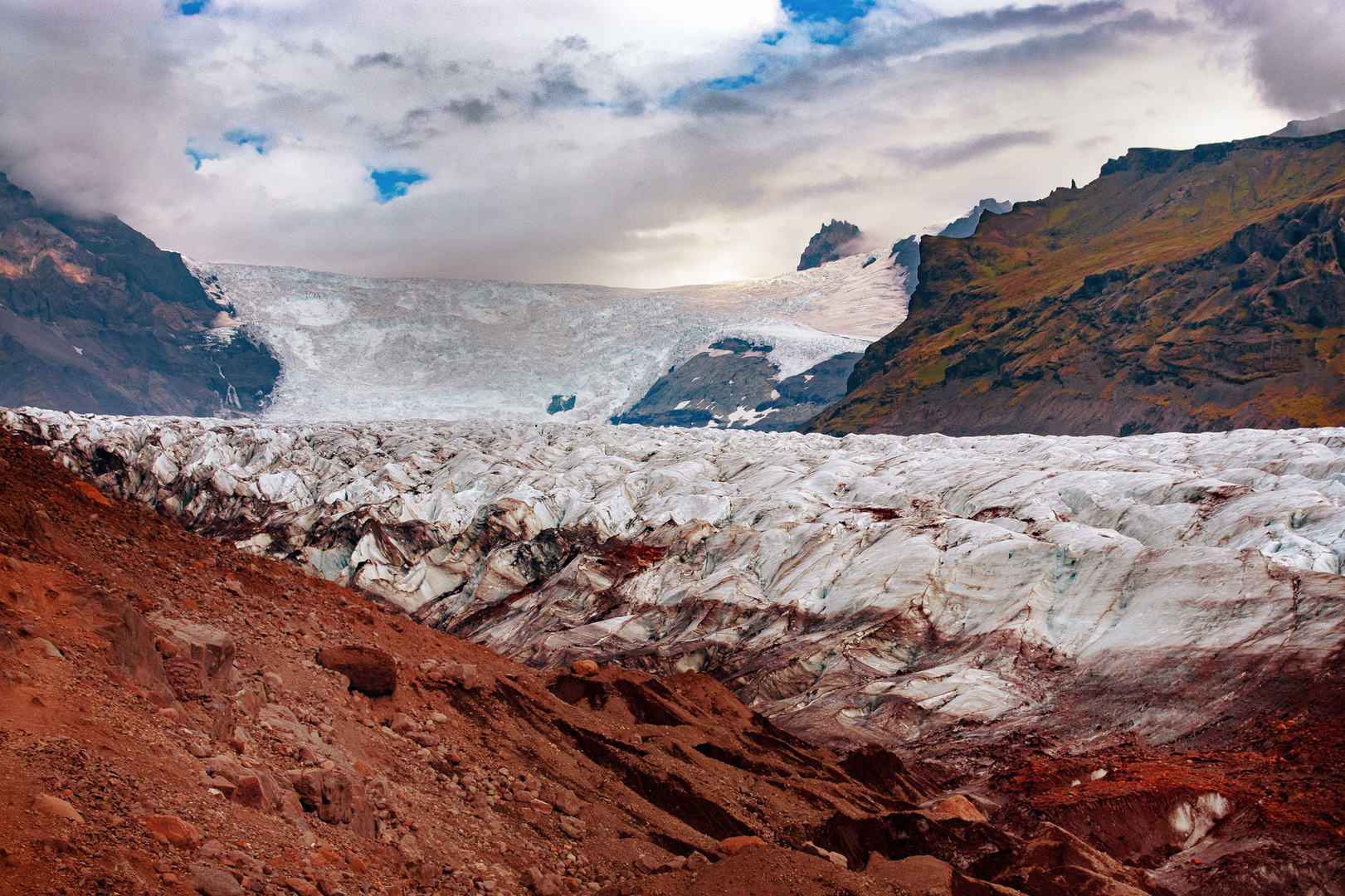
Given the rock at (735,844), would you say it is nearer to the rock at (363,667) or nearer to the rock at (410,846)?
the rock at (410,846)

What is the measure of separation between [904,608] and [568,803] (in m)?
29.9

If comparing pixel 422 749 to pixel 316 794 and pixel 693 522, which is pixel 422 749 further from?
pixel 693 522

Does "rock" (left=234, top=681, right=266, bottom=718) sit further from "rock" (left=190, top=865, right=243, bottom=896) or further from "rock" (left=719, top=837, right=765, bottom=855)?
"rock" (left=719, top=837, right=765, bottom=855)

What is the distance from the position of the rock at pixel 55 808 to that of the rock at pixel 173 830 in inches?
26.3

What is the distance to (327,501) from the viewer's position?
6956 centimetres

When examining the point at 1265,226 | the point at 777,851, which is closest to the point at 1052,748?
the point at 777,851

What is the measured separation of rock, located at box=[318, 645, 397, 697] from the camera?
15078mm

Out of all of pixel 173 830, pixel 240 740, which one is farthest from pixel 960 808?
pixel 173 830

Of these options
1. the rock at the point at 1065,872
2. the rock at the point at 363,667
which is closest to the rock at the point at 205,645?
the rock at the point at 363,667

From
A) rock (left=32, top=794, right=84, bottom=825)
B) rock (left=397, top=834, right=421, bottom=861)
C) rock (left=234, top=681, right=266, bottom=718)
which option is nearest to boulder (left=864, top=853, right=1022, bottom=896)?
rock (left=397, top=834, right=421, bottom=861)

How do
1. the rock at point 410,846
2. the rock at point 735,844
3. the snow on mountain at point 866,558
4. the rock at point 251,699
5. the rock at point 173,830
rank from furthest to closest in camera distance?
the snow on mountain at point 866,558 < the rock at point 735,844 < the rock at point 251,699 < the rock at point 410,846 < the rock at point 173,830

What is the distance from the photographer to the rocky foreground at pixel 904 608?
21578 mm

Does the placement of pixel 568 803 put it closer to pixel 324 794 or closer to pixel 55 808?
pixel 324 794

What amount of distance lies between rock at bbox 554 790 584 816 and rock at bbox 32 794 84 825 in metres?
8.01
